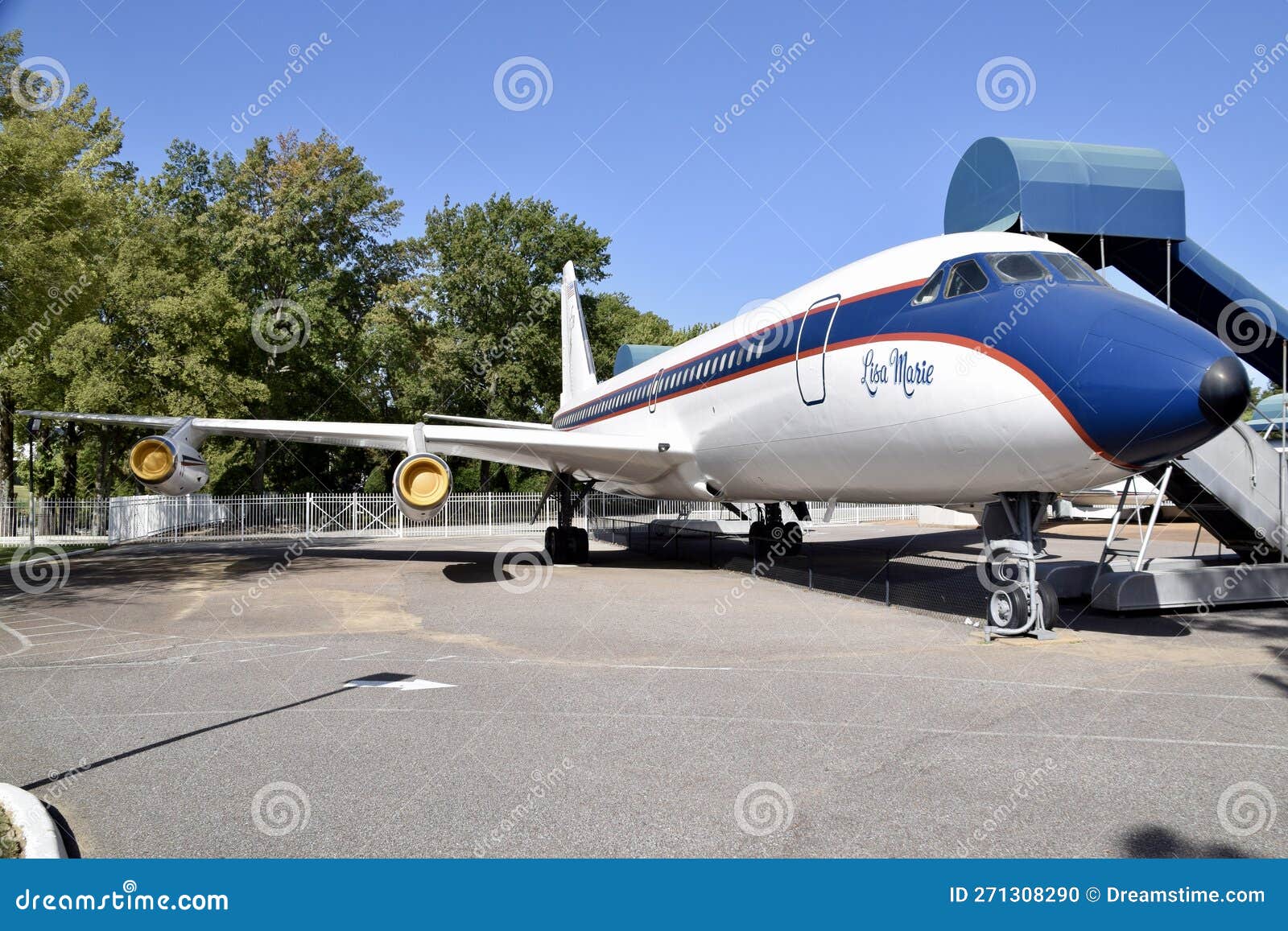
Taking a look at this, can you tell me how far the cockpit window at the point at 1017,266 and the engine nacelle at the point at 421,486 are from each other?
7780 millimetres

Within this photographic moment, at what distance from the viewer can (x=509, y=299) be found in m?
40.3

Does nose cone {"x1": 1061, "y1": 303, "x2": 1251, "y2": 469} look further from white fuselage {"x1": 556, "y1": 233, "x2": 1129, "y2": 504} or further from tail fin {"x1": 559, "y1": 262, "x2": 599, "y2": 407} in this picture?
tail fin {"x1": 559, "y1": 262, "x2": 599, "y2": 407}

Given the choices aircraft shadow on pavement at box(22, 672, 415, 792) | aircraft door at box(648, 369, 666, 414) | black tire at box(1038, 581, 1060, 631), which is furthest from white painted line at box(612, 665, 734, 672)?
aircraft door at box(648, 369, 666, 414)

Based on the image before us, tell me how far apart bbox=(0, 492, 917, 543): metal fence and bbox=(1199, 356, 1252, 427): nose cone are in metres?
22.5

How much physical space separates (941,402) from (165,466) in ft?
41.3

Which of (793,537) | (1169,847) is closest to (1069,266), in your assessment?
(1169,847)

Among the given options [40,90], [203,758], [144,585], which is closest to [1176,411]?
[203,758]

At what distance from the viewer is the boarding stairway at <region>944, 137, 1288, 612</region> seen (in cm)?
1138

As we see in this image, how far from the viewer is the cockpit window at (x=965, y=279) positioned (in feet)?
29.5

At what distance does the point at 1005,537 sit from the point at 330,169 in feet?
131

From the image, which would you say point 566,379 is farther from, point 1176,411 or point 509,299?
point 1176,411

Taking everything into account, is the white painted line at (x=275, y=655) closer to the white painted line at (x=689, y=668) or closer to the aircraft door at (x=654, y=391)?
the white painted line at (x=689, y=668)

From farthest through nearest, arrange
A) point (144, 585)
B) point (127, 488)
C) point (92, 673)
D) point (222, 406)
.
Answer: point (127, 488) < point (222, 406) < point (144, 585) < point (92, 673)

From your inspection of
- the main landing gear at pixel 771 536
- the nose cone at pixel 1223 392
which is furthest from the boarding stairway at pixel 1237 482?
the main landing gear at pixel 771 536
